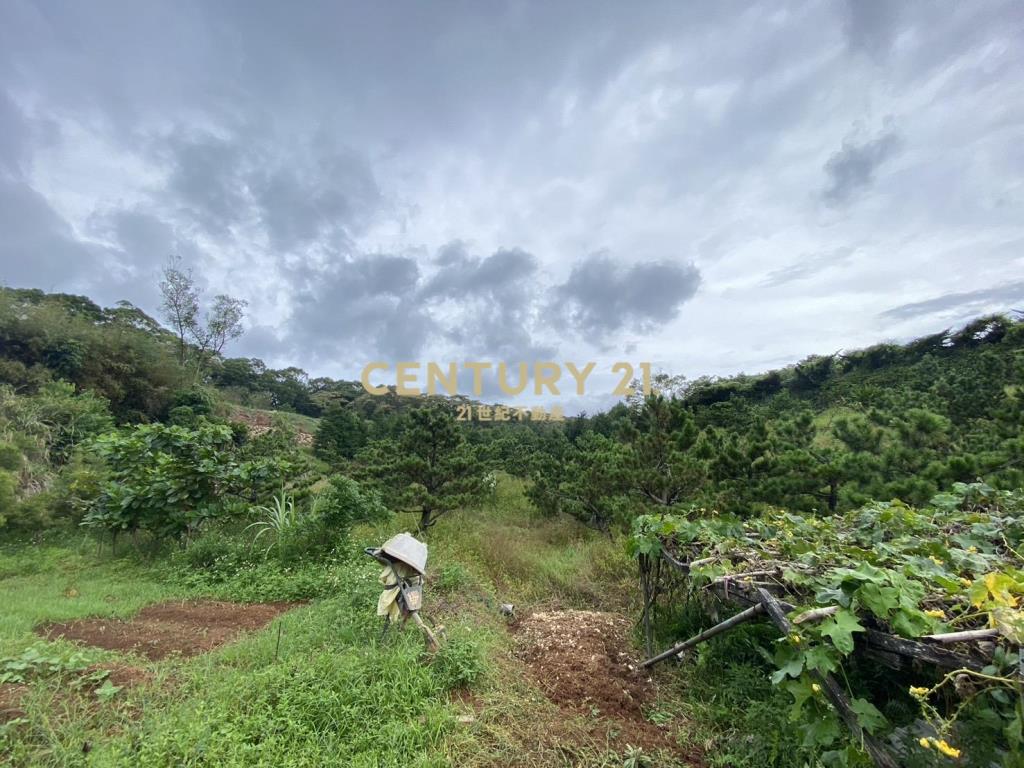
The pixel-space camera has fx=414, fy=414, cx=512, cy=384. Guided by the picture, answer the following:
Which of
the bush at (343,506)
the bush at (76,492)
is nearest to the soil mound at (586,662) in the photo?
the bush at (343,506)

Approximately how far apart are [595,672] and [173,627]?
324 centimetres

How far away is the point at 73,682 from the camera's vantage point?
7.11 ft

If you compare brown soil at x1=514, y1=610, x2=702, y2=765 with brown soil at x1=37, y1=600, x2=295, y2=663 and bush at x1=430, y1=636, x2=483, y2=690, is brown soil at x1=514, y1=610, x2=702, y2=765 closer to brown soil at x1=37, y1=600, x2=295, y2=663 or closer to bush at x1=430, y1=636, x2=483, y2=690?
bush at x1=430, y1=636, x2=483, y2=690

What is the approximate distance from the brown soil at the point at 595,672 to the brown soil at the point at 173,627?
224 centimetres

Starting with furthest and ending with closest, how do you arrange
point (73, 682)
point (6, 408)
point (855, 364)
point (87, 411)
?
point (855, 364) → point (87, 411) → point (6, 408) → point (73, 682)

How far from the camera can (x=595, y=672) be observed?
2.80 meters

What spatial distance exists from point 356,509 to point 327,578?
3.14 feet

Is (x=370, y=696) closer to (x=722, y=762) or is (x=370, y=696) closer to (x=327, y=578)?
(x=722, y=762)

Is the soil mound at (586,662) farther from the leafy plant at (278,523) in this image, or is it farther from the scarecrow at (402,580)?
the leafy plant at (278,523)

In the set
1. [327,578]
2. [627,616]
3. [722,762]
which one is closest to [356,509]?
[327,578]

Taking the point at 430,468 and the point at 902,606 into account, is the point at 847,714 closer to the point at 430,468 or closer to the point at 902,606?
the point at 902,606

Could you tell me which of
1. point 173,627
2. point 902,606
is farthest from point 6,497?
point 902,606

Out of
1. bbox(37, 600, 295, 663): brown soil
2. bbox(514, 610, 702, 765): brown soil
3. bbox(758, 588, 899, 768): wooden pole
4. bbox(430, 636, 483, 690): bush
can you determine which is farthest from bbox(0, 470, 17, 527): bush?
bbox(758, 588, 899, 768): wooden pole

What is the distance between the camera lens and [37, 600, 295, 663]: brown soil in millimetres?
2887
